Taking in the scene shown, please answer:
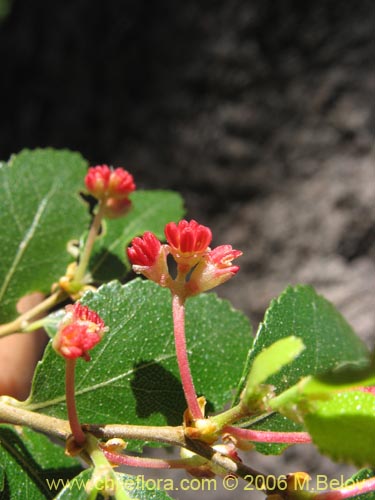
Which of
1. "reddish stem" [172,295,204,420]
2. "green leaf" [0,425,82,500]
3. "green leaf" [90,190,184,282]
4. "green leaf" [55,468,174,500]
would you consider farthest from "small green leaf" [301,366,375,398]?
"green leaf" [90,190,184,282]

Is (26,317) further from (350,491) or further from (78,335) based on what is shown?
(350,491)

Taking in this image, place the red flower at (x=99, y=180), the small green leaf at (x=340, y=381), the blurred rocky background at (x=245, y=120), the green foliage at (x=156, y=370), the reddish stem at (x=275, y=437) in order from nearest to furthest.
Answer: the small green leaf at (x=340, y=381), the reddish stem at (x=275, y=437), the green foliage at (x=156, y=370), the red flower at (x=99, y=180), the blurred rocky background at (x=245, y=120)

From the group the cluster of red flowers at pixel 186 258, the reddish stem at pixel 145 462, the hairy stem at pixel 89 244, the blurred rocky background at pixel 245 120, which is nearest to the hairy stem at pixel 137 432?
the reddish stem at pixel 145 462

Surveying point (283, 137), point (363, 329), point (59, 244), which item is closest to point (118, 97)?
point (283, 137)

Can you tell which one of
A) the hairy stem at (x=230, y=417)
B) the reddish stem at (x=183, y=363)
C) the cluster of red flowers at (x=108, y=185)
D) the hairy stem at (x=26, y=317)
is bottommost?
the hairy stem at (x=230, y=417)

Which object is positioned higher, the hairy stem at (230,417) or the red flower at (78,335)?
the red flower at (78,335)

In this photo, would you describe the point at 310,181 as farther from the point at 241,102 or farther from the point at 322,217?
the point at 241,102

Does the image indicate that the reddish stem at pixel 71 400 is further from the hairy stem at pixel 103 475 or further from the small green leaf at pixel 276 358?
the small green leaf at pixel 276 358
